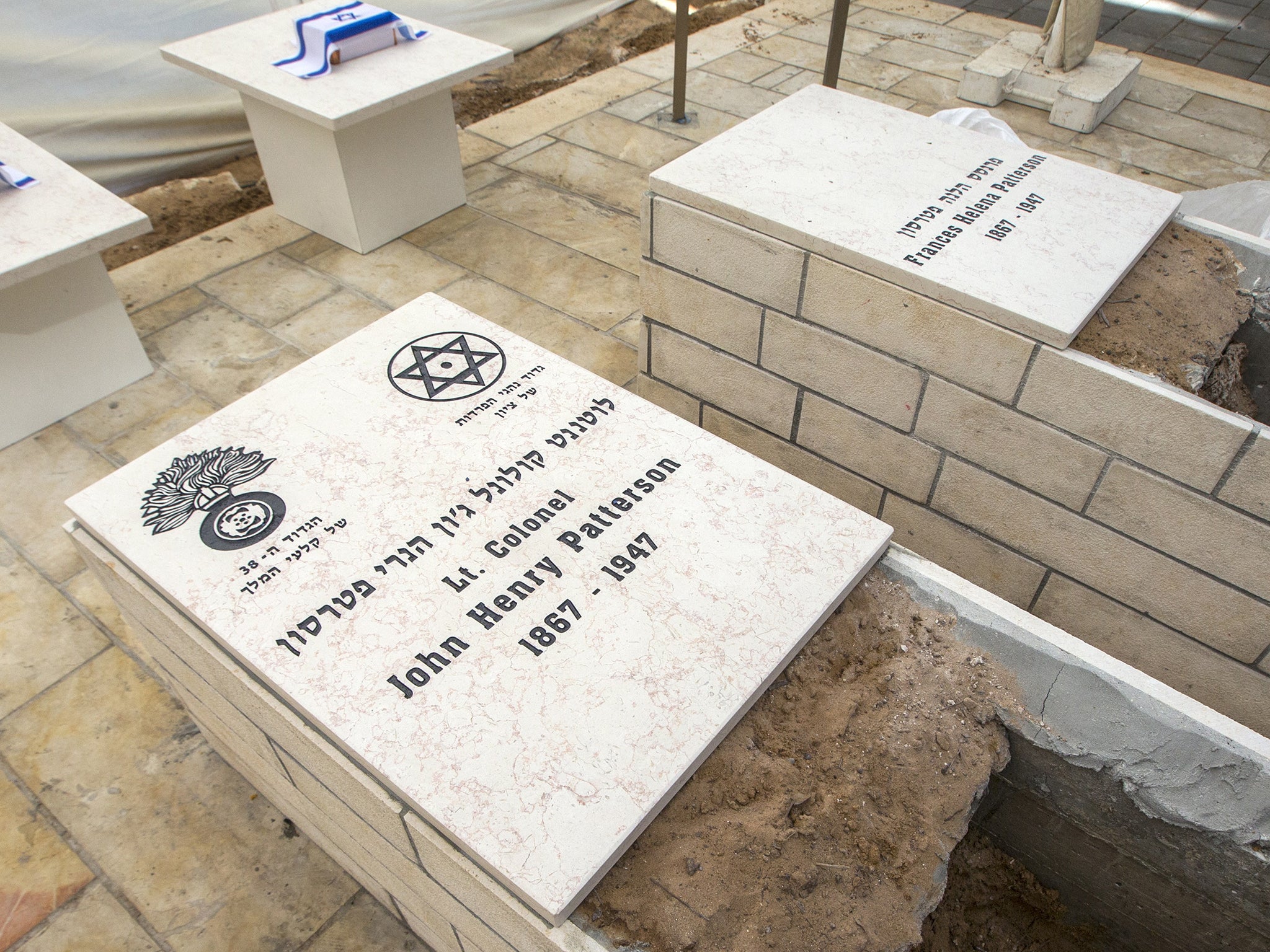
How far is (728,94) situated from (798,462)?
428 cm

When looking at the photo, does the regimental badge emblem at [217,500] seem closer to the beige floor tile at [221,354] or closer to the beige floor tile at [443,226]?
the beige floor tile at [221,354]

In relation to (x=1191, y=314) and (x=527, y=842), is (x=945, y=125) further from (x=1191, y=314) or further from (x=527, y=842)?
(x=527, y=842)

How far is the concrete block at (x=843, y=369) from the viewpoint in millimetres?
3193

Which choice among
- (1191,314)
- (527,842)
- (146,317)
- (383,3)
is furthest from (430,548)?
(383,3)

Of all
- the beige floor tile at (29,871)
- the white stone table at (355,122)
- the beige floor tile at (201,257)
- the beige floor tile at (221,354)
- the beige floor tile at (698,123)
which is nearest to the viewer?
the beige floor tile at (29,871)

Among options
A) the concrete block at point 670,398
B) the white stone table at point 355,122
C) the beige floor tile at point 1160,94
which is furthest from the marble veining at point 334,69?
the beige floor tile at point 1160,94

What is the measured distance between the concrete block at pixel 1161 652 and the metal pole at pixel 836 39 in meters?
3.56

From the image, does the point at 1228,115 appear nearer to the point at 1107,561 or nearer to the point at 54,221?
the point at 1107,561

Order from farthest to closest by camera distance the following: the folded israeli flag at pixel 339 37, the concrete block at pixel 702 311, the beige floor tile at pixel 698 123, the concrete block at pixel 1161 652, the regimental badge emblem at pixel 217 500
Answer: the beige floor tile at pixel 698 123 < the folded israeli flag at pixel 339 37 < the concrete block at pixel 702 311 < the concrete block at pixel 1161 652 < the regimental badge emblem at pixel 217 500

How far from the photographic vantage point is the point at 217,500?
8.27 ft

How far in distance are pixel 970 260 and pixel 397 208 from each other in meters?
3.57

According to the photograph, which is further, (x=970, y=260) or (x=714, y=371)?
(x=714, y=371)

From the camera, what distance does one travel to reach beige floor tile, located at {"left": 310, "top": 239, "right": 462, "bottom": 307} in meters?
5.07

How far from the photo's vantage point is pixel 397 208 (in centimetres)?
545
